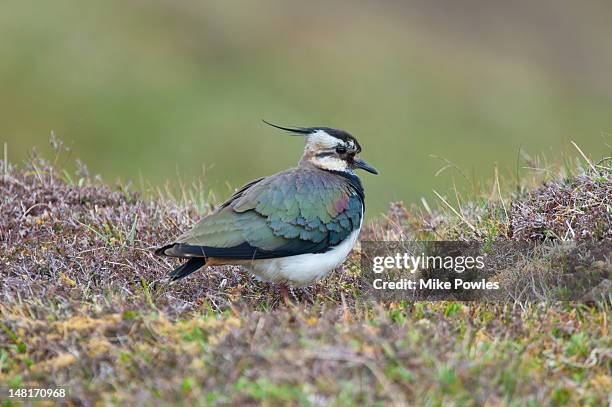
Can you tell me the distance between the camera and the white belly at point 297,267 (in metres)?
6.79

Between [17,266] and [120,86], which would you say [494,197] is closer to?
[17,266]

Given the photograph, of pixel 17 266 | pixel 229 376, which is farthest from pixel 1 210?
pixel 229 376

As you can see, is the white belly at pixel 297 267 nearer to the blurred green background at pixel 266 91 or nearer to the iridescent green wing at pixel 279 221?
the iridescent green wing at pixel 279 221

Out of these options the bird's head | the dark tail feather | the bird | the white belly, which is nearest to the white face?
the bird's head

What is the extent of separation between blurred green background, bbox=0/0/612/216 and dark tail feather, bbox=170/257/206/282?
1023cm

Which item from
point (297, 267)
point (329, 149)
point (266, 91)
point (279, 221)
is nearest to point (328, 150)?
point (329, 149)

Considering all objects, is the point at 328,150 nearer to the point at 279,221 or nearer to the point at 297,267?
the point at 279,221

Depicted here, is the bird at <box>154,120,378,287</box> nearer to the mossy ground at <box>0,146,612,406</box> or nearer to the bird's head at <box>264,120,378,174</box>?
the mossy ground at <box>0,146,612,406</box>

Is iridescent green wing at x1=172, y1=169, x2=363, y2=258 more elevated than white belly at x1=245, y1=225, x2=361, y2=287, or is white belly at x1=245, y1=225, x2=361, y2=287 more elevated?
iridescent green wing at x1=172, y1=169, x2=363, y2=258

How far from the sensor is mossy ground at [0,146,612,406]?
459 centimetres

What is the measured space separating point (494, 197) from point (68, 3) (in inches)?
719

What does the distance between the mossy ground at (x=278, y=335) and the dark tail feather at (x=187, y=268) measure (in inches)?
7.2

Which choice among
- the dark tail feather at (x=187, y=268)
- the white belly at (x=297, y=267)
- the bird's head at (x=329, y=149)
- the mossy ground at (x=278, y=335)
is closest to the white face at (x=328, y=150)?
the bird's head at (x=329, y=149)

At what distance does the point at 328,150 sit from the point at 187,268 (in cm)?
209
